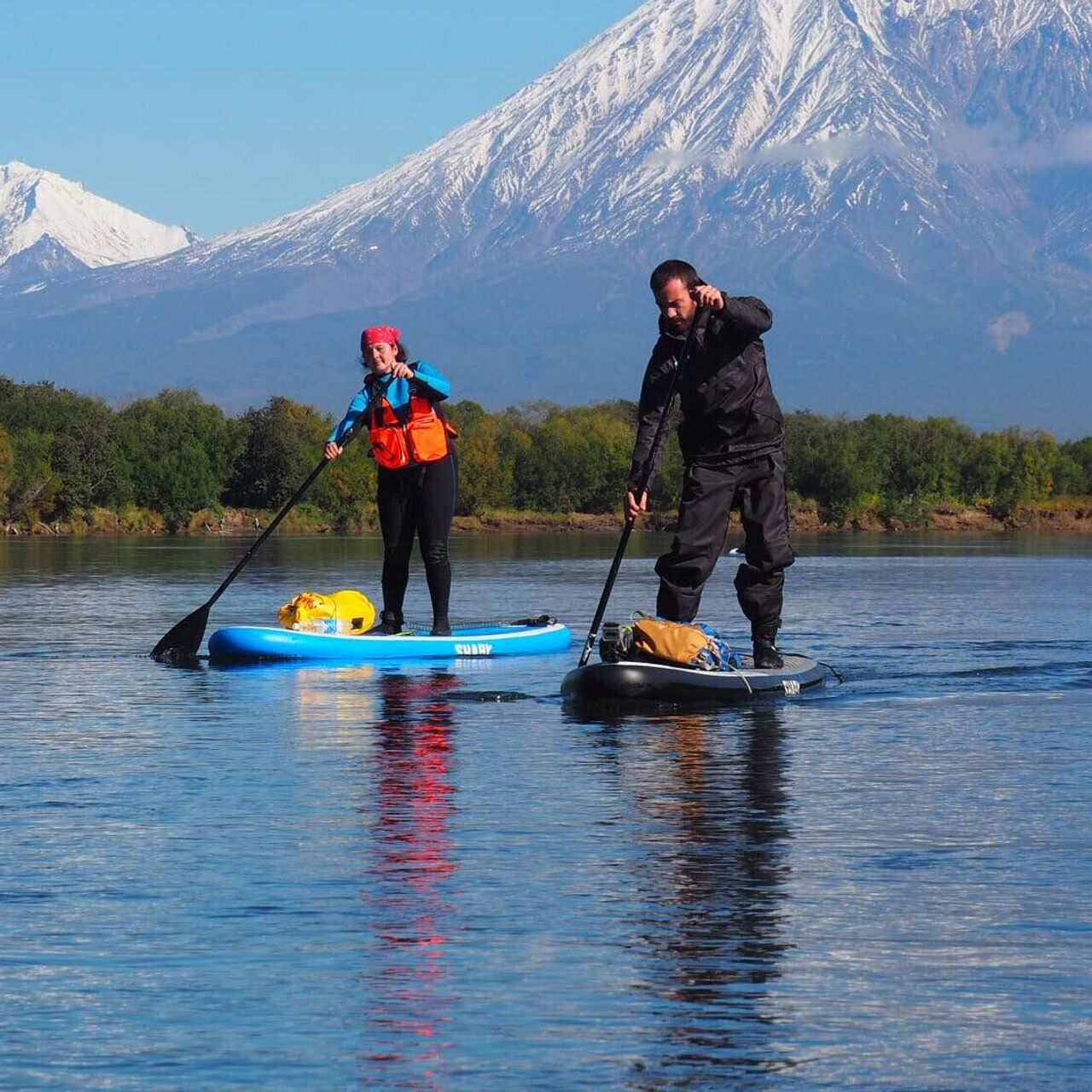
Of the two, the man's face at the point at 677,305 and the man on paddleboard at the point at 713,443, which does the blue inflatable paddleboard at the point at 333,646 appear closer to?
the man on paddleboard at the point at 713,443

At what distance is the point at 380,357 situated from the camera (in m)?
17.0

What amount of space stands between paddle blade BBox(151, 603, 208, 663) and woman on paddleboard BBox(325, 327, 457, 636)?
1.32 m

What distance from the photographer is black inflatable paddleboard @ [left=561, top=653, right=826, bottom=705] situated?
43.6 feet

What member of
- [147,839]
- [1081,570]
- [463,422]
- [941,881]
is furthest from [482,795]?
[463,422]

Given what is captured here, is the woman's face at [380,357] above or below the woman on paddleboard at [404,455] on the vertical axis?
above

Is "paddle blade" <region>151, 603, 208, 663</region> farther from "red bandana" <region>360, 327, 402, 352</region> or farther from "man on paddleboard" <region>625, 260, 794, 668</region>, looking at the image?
"man on paddleboard" <region>625, 260, 794, 668</region>

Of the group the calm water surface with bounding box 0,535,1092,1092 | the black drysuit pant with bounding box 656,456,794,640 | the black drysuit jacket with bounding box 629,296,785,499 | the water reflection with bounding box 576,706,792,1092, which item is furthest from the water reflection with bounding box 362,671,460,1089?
the black drysuit jacket with bounding box 629,296,785,499

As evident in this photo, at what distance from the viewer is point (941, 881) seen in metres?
7.76

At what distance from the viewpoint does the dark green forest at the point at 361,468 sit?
9738 centimetres

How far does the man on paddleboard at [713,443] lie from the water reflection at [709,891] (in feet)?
5.64

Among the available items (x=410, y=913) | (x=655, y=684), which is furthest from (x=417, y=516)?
(x=410, y=913)

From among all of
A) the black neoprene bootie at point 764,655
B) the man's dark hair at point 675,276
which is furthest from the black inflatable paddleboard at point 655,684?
the man's dark hair at point 675,276

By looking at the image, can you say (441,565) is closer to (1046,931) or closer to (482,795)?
(482,795)

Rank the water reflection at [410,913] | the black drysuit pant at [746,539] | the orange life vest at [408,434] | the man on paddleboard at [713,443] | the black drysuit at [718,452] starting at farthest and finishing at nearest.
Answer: the orange life vest at [408,434], the black drysuit pant at [746,539], the black drysuit at [718,452], the man on paddleboard at [713,443], the water reflection at [410,913]
